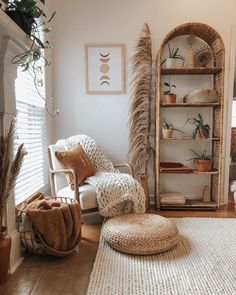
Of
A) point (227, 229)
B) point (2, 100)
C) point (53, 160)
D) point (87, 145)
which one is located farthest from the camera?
point (87, 145)

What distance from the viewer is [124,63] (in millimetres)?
3348

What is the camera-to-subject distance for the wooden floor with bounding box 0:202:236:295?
1.58m

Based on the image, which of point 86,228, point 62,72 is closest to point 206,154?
point 86,228

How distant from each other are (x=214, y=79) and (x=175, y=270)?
2.52 meters

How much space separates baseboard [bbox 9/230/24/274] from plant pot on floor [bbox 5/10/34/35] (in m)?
1.48

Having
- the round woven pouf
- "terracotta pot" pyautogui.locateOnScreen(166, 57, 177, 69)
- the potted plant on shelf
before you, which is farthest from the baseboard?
A: "terracotta pot" pyautogui.locateOnScreen(166, 57, 177, 69)

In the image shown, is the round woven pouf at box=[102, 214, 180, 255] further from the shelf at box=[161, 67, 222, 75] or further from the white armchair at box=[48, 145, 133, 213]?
the shelf at box=[161, 67, 222, 75]

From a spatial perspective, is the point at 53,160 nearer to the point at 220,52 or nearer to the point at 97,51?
the point at 97,51

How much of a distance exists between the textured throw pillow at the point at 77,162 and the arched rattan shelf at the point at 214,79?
92 centimetres

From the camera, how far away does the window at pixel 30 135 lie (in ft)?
7.84

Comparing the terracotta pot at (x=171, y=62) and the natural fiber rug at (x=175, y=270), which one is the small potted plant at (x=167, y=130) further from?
the natural fiber rug at (x=175, y=270)

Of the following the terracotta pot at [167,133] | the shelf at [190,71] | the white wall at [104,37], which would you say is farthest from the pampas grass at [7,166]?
the shelf at [190,71]

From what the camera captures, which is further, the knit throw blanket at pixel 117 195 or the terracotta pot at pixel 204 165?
the terracotta pot at pixel 204 165

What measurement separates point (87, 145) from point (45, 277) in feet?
5.17
